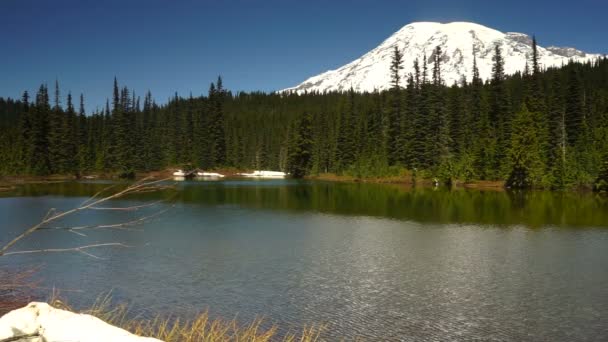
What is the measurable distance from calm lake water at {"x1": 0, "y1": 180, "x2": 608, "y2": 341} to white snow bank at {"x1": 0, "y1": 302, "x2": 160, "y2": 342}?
170cm

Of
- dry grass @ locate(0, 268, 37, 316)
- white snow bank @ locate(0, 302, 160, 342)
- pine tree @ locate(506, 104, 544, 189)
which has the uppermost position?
pine tree @ locate(506, 104, 544, 189)

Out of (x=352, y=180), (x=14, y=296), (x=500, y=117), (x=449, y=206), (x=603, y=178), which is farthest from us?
(x=352, y=180)

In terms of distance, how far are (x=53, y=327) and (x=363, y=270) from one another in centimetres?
1515

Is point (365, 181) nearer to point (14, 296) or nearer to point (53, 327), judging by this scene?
point (14, 296)

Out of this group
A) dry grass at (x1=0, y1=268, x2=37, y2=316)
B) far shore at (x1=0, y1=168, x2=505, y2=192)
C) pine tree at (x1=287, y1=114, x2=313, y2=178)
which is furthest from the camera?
pine tree at (x1=287, y1=114, x2=313, y2=178)

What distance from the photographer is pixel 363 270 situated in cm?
1927

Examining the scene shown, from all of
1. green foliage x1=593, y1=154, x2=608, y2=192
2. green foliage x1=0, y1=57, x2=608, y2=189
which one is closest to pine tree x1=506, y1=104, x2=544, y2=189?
green foliage x1=0, y1=57, x2=608, y2=189

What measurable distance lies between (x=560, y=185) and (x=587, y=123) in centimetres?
2003

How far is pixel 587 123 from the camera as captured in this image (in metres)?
75.3

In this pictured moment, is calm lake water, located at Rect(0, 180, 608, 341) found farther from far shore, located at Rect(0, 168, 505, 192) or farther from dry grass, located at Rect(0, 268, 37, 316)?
far shore, located at Rect(0, 168, 505, 192)

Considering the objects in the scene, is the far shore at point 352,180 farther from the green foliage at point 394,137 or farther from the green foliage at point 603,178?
the green foliage at point 603,178

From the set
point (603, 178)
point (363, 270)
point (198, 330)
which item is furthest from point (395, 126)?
point (198, 330)

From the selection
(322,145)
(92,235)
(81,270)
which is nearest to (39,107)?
(322,145)

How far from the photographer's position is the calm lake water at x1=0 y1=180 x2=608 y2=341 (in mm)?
13609
